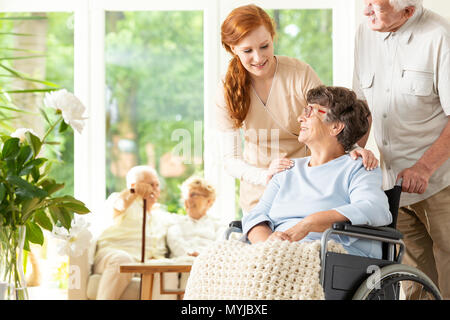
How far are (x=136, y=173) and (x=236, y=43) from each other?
1.81 meters

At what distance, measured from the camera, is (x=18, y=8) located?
13.6 ft

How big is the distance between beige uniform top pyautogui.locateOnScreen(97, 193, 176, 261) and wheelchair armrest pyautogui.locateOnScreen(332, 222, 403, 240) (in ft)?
7.33

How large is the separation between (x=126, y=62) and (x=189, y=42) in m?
0.46

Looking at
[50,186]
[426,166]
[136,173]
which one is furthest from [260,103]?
[136,173]

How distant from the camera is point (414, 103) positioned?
235 cm

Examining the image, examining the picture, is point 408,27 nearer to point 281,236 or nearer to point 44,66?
point 281,236

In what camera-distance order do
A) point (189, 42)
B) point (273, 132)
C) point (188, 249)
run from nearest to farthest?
1. point (273, 132)
2. point (188, 249)
3. point (189, 42)

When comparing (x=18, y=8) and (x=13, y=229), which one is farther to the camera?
(x=18, y=8)

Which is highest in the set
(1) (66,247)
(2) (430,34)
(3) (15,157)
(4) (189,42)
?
(4) (189,42)

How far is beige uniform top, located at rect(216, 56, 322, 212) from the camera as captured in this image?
2.55 meters

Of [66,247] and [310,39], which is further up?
[310,39]
